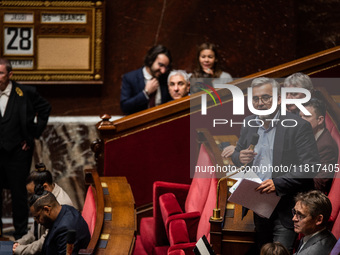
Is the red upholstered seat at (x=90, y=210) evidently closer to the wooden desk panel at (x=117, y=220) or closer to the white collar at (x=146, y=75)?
the wooden desk panel at (x=117, y=220)

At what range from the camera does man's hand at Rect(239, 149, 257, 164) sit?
262 centimetres

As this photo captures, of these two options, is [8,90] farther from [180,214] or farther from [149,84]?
[180,214]

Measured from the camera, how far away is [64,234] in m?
2.68

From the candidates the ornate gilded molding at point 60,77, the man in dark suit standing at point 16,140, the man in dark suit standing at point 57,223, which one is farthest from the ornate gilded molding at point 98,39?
the man in dark suit standing at point 57,223

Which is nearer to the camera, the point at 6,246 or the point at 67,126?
the point at 6,246

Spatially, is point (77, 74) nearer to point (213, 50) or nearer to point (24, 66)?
point (24, 66)

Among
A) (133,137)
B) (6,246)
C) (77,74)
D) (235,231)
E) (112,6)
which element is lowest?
(6,246)

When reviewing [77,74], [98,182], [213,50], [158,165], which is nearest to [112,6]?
[77,74]

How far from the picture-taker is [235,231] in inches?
102

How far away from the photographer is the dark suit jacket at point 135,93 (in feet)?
13.4

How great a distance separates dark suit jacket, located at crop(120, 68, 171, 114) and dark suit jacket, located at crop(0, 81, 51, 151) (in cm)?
58

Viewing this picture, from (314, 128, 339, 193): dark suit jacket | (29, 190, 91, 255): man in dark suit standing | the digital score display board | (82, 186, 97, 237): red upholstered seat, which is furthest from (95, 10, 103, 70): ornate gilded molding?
(314, 128, 339, 193): dark suit jacket

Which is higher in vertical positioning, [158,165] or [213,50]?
[213,50]

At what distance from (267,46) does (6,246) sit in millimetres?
2877
